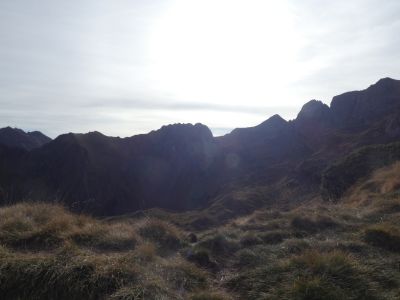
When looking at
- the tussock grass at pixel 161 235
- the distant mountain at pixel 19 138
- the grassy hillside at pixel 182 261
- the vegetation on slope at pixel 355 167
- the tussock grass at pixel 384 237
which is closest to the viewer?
the grassy hillside at pixel 182 261

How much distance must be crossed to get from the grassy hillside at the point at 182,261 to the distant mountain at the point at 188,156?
Result: 65.0 metres

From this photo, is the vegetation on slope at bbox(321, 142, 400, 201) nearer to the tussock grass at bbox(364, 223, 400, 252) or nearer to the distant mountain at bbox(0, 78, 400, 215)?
the tussock grass at bbox(364, 223, 400, 252)

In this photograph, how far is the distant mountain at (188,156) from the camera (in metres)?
81.8

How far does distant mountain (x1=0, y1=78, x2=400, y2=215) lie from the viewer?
81750 mm

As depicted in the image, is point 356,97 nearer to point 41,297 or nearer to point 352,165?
point 352,165

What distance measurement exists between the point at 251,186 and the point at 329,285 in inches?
2643

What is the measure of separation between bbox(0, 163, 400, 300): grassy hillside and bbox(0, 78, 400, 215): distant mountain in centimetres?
6502

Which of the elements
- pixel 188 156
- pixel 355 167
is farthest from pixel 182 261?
pixel 188 156

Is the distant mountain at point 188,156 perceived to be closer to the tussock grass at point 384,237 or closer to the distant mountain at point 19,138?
the distant mountain at point 19,138

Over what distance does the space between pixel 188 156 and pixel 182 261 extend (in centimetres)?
8547

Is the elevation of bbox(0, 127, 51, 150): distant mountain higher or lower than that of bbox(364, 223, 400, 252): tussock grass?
higher

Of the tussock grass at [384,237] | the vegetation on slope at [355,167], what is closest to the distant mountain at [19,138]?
the vegetation on slope at [355,167]

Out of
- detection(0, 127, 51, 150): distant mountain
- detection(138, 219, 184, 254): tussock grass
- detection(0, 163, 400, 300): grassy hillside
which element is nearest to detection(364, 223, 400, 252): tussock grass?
detection(0, 163, 400, 300): grassy hillside

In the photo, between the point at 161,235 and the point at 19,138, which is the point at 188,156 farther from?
the point at 161,235
